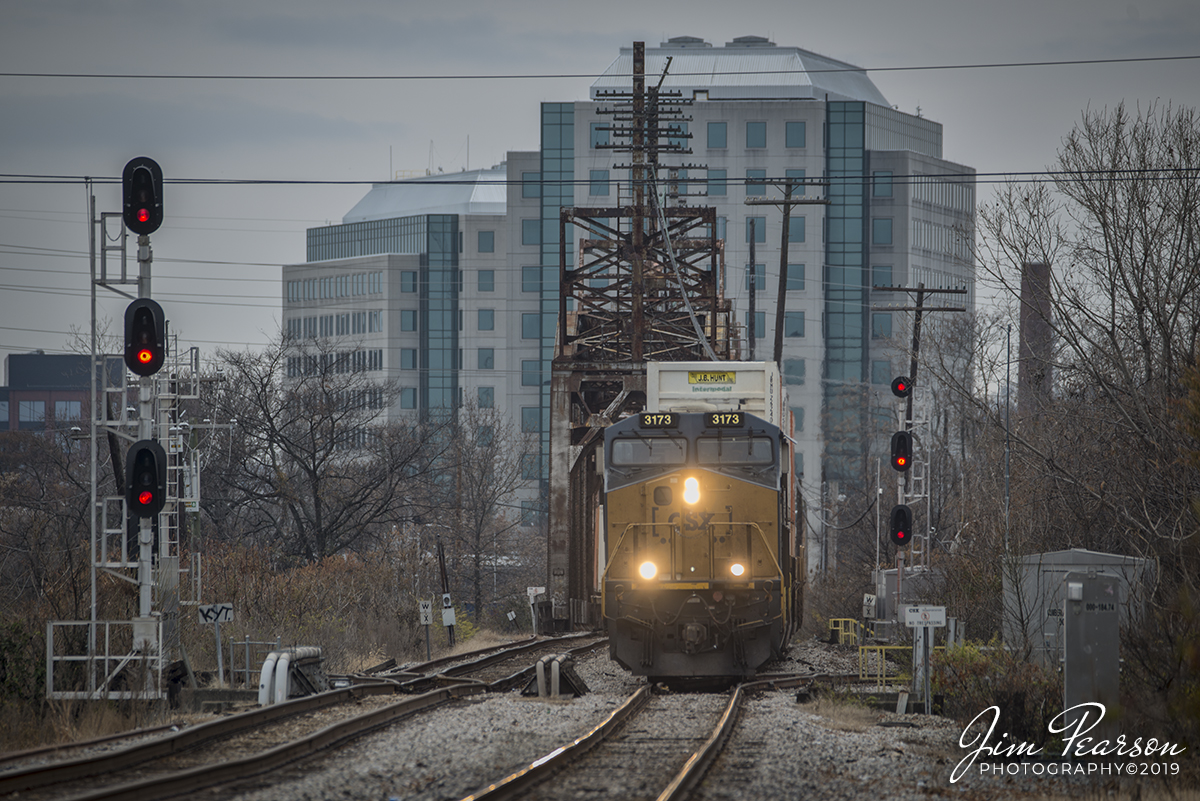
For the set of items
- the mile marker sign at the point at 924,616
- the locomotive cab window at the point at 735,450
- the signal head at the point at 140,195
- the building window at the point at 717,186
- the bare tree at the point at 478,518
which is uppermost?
the building window at the point at 717,186

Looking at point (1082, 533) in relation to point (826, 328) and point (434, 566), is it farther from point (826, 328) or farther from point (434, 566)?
point (826, 328)

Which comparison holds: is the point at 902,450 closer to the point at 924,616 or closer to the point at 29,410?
the point at 924,616

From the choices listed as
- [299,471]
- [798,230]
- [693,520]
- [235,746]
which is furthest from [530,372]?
[235,746]

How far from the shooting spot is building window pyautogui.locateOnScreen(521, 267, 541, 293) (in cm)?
11938

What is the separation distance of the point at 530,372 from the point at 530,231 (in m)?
13.0

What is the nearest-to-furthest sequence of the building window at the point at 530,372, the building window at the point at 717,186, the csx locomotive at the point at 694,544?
the csx locomotive at the point at 694,544 < the building window at the point at 717,186 < the building window at the point at 530,372

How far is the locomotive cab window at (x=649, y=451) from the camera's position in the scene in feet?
65.6

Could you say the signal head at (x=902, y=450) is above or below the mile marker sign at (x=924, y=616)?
above

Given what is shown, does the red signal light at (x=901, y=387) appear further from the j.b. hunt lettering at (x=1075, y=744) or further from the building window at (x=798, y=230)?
the building window at (x=798, y=230)

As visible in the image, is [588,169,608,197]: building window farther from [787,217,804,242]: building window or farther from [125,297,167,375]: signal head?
[125,297,167,375]: signal head

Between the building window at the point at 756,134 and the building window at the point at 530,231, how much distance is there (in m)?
21.2

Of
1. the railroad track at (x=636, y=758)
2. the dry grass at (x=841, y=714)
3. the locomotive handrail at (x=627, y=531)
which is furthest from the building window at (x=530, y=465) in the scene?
the railroad track at (x=636, y=758)

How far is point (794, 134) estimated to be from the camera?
107438 mm

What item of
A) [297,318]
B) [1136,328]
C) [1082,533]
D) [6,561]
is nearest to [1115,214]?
[1136,328]
